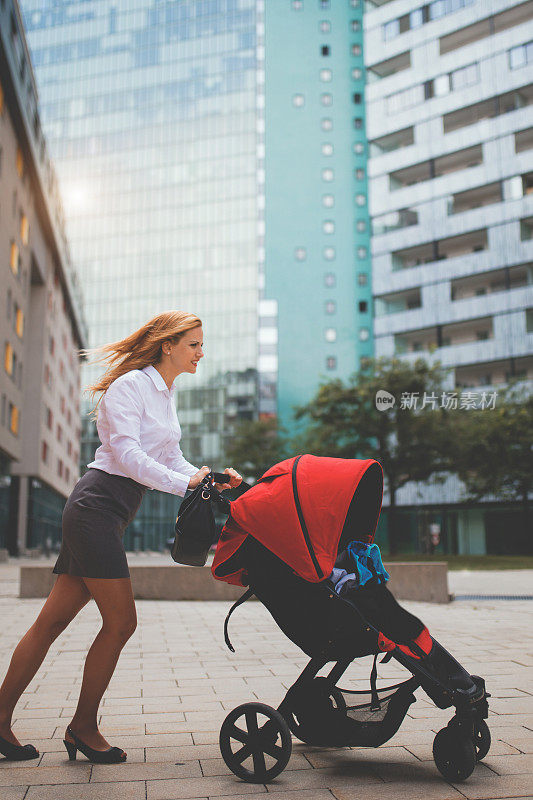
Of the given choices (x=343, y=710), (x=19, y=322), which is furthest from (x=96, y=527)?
(x=19, y=322)

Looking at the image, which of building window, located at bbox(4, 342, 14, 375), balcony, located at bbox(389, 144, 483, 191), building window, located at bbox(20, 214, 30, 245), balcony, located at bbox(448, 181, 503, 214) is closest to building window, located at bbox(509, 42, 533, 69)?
balcony, located at bbox(389, 144, 483, 191)

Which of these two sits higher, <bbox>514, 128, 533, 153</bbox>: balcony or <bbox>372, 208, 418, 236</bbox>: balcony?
<bbox>514, 128, 533, 153</bbox>: balcony

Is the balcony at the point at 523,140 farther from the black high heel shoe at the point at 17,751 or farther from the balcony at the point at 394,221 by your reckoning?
the black high heel shoe at the point at 17,751

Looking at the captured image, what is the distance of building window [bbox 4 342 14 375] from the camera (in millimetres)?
34156

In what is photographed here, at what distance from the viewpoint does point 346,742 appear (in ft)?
10.8

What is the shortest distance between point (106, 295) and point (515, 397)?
54.8 meters

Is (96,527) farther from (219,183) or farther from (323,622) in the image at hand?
(219,183)

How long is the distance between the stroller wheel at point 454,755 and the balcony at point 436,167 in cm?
5029

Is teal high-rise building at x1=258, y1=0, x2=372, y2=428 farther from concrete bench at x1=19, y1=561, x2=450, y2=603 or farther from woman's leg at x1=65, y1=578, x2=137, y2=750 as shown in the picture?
woman's leg at x1=65, y1=578, x2=137, y2=750

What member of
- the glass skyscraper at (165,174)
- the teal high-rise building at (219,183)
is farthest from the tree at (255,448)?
the glass skyscraper at (165,174)

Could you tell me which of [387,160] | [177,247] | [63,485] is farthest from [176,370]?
[177,247]

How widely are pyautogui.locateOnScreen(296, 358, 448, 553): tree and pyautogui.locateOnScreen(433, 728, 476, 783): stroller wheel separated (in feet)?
90.2

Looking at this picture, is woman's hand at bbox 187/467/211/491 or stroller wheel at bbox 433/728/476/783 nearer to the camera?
stroller wheel at bbox 433/728/476/783

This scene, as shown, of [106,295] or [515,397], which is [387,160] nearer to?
[515,397]
